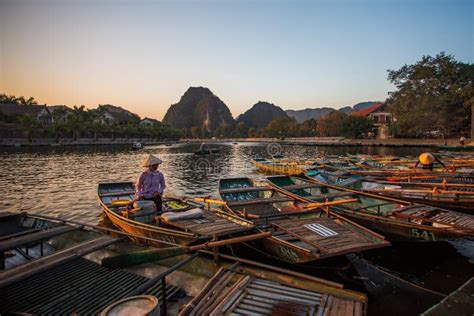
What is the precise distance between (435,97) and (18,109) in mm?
106626

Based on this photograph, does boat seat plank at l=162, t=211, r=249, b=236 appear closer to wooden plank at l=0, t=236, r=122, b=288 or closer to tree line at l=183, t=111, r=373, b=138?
wooden plank at l=0, t=236, r=122, b=288

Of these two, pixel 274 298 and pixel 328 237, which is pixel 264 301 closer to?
pixel 274 298

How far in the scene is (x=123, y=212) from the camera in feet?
34.3

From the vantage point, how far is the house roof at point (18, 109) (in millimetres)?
81938

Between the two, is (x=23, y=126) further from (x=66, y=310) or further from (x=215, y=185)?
(x=66, y=310)

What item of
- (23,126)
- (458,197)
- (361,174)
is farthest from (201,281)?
(23,126)

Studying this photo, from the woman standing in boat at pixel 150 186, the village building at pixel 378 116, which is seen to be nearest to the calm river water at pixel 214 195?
the woman standing in boat at pixel 150 186

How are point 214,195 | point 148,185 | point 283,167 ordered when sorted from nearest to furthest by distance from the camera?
point 148,185
point 214,195
point 283,167

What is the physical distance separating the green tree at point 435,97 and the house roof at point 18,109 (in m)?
98.5

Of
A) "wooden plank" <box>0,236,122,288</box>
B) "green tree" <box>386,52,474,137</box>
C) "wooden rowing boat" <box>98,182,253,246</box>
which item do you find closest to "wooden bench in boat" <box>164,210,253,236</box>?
"wooden rowing boat" <box>98,182,253,246</box>

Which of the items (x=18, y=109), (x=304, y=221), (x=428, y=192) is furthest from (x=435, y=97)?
(x=18, y=109)

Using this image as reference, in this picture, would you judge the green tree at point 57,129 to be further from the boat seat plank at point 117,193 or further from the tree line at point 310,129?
the tree line at point 310,129

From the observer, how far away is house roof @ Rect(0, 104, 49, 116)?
8194 centimetres

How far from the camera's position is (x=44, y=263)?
569 cm
